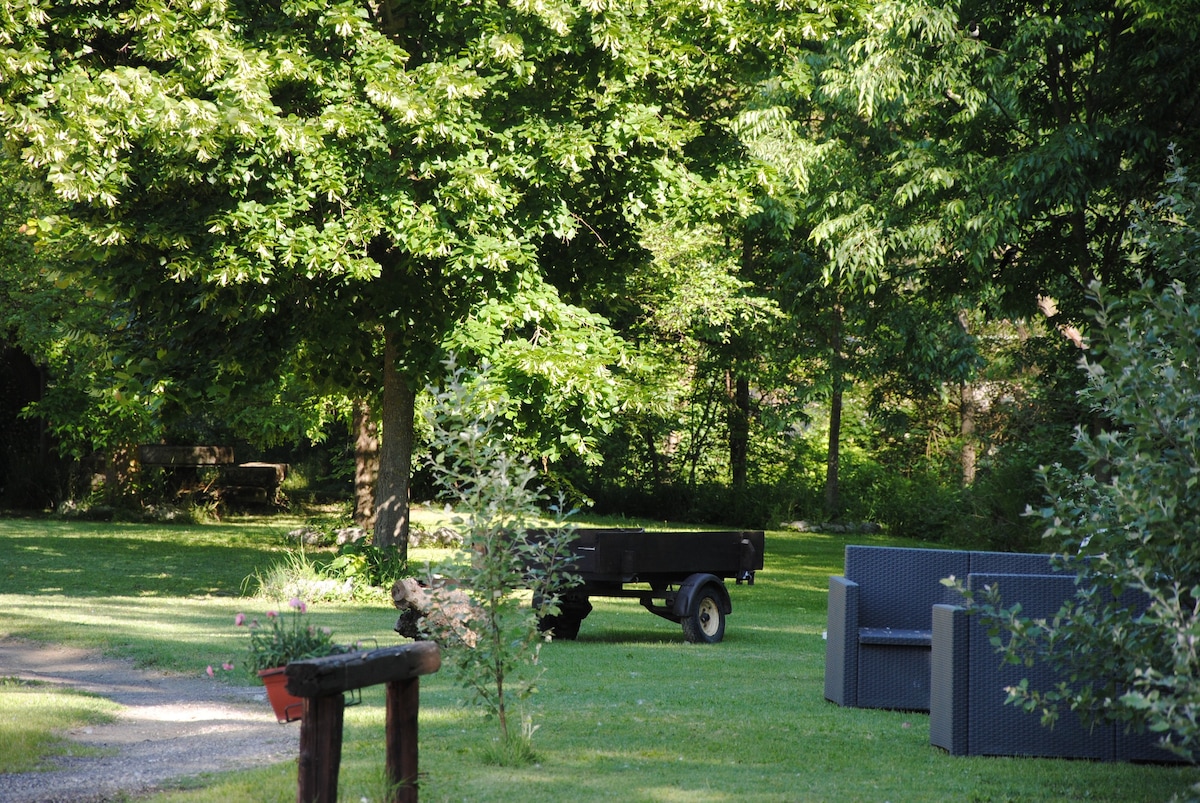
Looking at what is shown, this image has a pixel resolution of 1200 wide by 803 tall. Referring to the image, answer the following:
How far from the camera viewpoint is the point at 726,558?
1187cm

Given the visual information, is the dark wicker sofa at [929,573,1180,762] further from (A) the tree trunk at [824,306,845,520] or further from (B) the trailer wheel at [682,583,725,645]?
(A) the tree trunk at [824,306,845,520]

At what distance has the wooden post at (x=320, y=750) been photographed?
4.35 m

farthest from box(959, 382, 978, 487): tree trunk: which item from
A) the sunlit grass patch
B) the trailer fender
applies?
the sunlit grass patch

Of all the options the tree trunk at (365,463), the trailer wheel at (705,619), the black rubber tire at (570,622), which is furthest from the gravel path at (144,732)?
the tree trunk at (365,463)

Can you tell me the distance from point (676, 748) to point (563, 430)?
7155 millimetres

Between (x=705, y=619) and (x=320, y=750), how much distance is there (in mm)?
7856

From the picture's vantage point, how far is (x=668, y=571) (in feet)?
37.6

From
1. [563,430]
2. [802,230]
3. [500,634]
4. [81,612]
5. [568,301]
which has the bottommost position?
[81,612]

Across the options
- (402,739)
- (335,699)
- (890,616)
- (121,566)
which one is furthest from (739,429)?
(335,699)

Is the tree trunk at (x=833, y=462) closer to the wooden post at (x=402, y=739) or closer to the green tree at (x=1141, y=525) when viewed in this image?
the green tree at (x=1141, y=525)

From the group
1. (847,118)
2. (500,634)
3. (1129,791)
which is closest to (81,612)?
(500,634)

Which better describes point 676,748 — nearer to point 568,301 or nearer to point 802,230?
point 568,301

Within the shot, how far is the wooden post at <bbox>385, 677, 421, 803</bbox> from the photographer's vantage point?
4.76 m

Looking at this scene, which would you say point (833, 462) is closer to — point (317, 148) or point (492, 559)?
point (317, 148)
